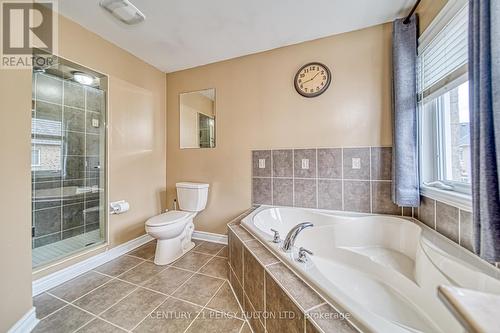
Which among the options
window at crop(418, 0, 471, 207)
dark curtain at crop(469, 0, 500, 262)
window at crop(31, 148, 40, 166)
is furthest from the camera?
window at crop(31, 148, 40, 166)

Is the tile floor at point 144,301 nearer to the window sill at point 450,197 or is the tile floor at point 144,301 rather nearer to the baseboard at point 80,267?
the baseboard at point 80,267

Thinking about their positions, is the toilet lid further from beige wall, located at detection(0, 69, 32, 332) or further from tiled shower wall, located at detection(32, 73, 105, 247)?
beige wall, located at detection(0, 69, 32, 332)

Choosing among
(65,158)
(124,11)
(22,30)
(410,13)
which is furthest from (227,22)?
(65,158)

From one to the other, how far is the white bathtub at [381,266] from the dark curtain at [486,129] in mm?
243

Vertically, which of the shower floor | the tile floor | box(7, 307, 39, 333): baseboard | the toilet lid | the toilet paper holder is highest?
the toilet paper holder

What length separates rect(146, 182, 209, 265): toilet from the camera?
1928 millimetres

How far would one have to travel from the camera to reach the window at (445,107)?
1.20m

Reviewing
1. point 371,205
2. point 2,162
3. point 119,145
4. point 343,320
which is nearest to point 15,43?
point 2,162

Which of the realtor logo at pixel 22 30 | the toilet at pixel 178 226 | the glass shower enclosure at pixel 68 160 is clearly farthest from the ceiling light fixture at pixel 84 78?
the toilet at pixel 178 226

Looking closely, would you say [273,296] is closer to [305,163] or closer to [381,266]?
[381,266]

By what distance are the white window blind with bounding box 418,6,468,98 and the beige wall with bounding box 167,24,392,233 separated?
29 centimetres

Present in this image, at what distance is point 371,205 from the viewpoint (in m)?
1.88

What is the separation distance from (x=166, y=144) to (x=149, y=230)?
4.40 feet

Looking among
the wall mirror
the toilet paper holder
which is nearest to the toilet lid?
the toilet paper holder
